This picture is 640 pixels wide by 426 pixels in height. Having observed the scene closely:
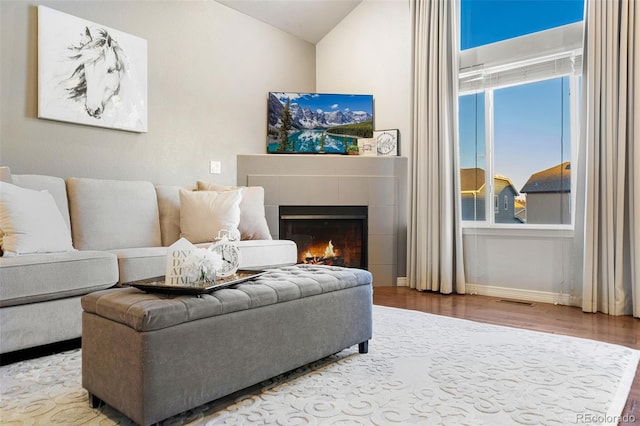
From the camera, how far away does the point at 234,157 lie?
14.6 feet

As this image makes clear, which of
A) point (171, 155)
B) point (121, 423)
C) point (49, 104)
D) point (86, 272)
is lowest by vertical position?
point (121, 423)

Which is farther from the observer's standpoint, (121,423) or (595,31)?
(595,31)

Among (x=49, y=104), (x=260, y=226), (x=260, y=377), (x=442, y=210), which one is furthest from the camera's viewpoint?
(x=442, y=210)

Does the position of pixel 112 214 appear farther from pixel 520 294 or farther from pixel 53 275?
pixel 520 294

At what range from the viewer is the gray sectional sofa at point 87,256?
2113 millimetres

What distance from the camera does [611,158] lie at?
3.27 meters

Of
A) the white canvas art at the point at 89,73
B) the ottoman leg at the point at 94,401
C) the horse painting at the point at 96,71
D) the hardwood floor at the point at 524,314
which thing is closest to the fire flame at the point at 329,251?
the hardwood floor at the point at 524,314

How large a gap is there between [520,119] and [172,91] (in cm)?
312

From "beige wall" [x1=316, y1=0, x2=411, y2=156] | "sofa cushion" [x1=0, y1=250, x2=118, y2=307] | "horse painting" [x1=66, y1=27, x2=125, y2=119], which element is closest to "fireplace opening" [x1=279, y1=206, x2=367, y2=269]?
"beige wall" [x1=316, y1=0, x2=411, y2=156]

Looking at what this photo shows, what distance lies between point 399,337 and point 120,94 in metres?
2.80

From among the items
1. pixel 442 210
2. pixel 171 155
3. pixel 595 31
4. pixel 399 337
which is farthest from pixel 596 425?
pixel 171 155

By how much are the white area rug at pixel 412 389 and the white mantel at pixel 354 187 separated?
6.72 feet

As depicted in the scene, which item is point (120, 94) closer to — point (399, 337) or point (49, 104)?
point (49, 104)

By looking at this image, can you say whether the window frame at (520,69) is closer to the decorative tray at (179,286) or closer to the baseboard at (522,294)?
the baseboard at (522,294)
